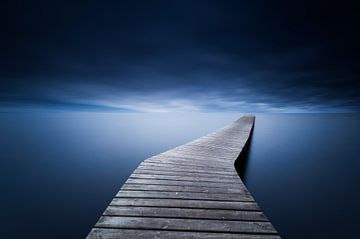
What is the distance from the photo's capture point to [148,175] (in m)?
4.28

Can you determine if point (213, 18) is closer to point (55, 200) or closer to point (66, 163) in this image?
point (55, 200)

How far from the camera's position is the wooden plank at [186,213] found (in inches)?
105

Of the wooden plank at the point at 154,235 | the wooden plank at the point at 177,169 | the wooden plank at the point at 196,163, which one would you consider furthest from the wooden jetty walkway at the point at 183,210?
the wooden plank at the point at 196,163

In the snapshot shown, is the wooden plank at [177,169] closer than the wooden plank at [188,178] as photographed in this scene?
No

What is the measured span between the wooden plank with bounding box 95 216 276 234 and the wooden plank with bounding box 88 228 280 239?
6 centimetres

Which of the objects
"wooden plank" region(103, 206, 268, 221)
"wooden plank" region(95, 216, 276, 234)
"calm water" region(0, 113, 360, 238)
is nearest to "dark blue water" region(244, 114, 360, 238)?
"calm water" region(0, 113, 360, 238)

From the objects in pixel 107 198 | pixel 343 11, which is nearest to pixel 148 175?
pixel 107 198

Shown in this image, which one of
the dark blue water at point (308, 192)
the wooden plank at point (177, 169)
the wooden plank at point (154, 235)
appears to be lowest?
the dark blue water at point (308, 192)

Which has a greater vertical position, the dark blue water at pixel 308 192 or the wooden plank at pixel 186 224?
the wooden plank at pixel 186 224

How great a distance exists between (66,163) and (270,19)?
14.0m

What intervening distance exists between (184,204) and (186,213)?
26 cm

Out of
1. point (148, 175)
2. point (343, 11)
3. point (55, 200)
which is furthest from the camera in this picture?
point (55, 200)

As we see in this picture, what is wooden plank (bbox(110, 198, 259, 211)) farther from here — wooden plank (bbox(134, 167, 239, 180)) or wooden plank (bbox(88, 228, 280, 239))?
wooden plank (bbox(134, 167, 239, 180))

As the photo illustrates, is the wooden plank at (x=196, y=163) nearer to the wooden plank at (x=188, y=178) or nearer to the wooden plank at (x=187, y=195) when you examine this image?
the wooden plank at (x=188, y=178)
